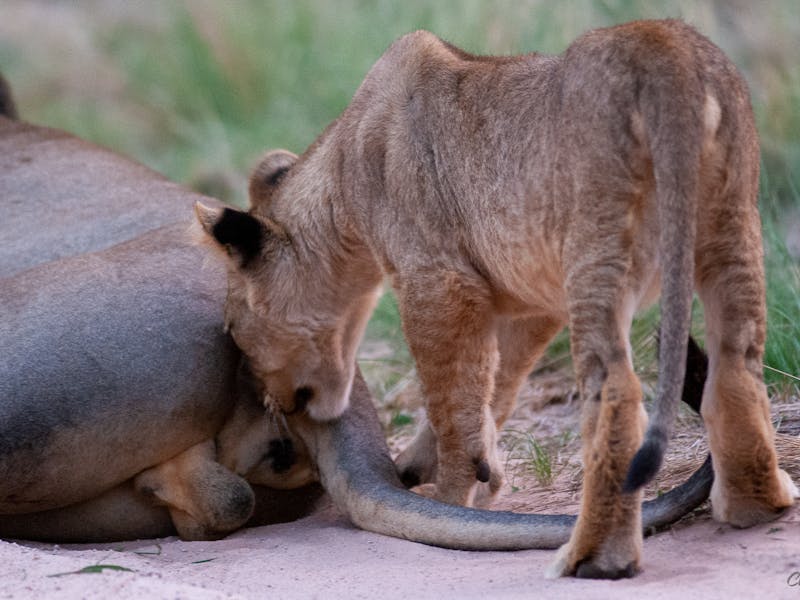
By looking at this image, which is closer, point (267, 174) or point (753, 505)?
point (753, 505)

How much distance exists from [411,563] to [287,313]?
124 centimetres

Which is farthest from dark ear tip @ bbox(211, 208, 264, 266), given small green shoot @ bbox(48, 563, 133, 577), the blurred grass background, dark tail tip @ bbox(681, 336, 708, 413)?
the blurred grass background

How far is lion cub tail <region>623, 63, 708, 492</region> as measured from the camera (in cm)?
355

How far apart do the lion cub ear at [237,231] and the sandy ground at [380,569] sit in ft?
3.56

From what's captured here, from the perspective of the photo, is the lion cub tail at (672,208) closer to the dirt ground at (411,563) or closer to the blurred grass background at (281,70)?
the dirt ground at (411,563)

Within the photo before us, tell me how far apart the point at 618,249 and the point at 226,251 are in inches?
74.4

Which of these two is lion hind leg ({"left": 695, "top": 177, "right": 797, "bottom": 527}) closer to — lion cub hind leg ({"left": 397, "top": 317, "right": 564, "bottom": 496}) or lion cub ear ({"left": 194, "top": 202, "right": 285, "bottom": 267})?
lion cub hind leg ({"left": 397, "top": 317, "right": 564, "bottom": 496})

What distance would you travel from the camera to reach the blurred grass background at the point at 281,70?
780cm

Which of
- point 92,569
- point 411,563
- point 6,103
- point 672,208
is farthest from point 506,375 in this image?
point 6,103

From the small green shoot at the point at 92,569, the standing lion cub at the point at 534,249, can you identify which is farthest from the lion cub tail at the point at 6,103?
the small green shoot at the point at 92,569

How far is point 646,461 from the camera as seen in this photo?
11.4ft

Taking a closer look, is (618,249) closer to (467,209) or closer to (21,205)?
(467,209)

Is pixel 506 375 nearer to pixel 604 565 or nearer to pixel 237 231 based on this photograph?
pixel 237 231

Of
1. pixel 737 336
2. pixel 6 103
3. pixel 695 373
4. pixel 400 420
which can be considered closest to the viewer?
pixel 737 336
